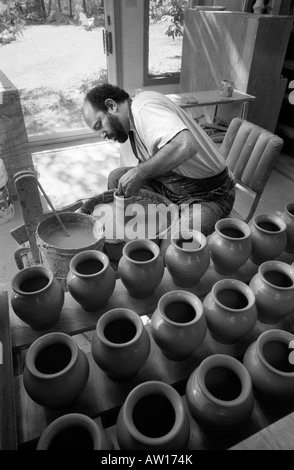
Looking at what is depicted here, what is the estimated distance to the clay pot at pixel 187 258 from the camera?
3.76ft

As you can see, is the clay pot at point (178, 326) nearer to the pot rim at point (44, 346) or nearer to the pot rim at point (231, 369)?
the pot rim at point (231, 369)

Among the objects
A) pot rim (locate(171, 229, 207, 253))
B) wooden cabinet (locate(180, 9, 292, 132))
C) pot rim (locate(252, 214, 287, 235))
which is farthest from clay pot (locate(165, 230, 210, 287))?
wooden cabinet (locate(180, 9, 292, 132))

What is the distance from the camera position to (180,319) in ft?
3.35

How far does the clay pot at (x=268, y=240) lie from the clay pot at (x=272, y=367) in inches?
16.8

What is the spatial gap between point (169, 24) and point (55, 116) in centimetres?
195

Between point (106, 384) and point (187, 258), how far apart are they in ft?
1.51

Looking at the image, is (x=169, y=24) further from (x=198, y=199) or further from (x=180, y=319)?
(x=180, y=319)

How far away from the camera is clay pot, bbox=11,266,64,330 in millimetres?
985

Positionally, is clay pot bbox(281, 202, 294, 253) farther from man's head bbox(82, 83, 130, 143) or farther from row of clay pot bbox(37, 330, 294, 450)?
man's head bbox(82, 83, 130, 143)

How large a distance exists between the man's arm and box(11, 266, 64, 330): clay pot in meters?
0.87

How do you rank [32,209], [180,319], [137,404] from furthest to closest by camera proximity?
[32,209] < [180,319] < [137,404]

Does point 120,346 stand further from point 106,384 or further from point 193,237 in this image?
point 193,237

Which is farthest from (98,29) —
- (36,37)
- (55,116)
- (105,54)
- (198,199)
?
(198,199)

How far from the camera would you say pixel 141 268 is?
3.59 ft
